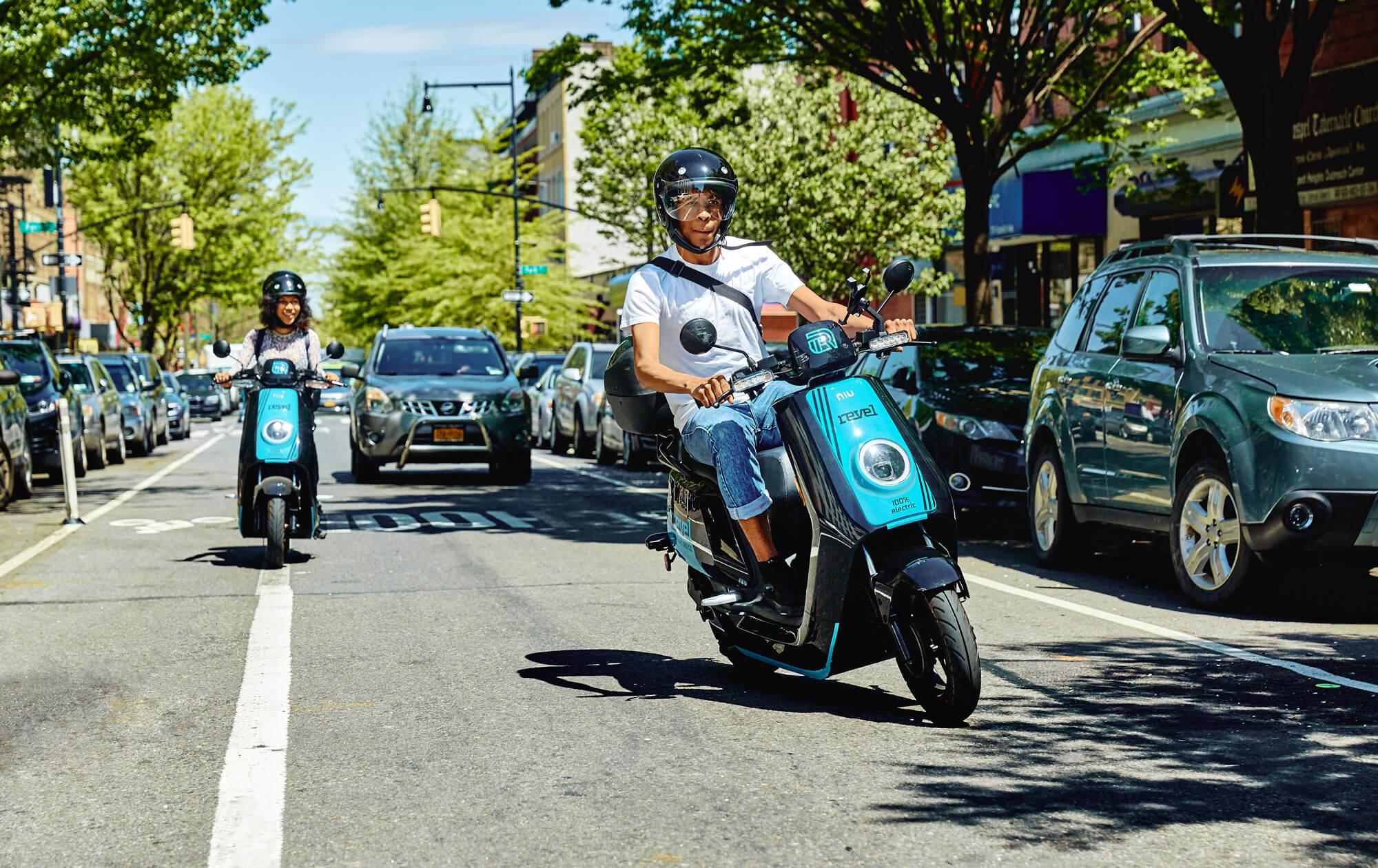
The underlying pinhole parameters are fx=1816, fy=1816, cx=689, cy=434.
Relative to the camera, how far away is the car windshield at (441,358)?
2111 cm

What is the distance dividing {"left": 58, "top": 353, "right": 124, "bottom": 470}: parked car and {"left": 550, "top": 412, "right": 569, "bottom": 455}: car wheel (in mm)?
6571

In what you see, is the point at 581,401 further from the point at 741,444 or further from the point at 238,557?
the point at 741,444

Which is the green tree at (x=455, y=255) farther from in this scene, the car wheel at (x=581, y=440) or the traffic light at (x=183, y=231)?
the car wheel at (x=581, y=440)

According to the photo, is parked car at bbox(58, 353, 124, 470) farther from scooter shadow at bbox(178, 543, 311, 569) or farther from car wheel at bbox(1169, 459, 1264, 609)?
car wheel at bbox(1169, 459, 1264, 609)

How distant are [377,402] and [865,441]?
14380 mm

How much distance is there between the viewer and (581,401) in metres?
26.7

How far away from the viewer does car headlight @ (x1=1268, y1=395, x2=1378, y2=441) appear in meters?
8.65

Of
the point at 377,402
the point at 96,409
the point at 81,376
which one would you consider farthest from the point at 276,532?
the point at 81,376

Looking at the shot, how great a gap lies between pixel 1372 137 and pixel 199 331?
134 m

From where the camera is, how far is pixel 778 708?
21.3 ft

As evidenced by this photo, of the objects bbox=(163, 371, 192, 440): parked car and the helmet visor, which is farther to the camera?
bbox=(163, 371, 192, 440): parked car

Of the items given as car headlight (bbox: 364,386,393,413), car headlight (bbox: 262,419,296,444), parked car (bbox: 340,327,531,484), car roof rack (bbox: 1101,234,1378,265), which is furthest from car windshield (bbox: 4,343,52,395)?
car roof rack (bbox: 1101,234,1378,265)

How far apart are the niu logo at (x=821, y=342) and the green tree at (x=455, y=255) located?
2246 inches

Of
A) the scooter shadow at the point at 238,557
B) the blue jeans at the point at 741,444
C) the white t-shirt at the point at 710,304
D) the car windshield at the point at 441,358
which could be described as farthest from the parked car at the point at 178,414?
the blue jeans at the point at 741,444
